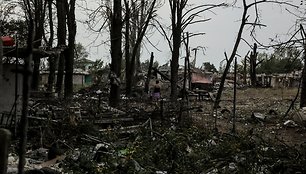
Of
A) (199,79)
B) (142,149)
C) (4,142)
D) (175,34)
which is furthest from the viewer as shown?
(199,79)

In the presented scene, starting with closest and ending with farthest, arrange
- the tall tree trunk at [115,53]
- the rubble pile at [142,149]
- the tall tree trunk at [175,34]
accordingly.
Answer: the rubble pile at [142,149]
the tall tree trunk at [115,53]
the tall tree trunk at [175,34]

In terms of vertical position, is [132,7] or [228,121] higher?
[132,7]

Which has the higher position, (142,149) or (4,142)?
(4,142)

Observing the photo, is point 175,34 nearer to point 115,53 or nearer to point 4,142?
point 115,53

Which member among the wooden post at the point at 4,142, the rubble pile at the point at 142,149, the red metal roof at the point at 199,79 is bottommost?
the rubble pile at the point at 142,149

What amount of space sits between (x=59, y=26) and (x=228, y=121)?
841 cm

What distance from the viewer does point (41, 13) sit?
942 inches

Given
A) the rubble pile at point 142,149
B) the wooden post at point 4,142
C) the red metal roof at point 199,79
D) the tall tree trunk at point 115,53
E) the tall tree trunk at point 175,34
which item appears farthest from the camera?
the red metal roof at point 199,79

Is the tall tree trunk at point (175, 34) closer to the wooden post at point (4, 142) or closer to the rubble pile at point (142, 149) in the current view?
the rubble pile at point (142, 149)

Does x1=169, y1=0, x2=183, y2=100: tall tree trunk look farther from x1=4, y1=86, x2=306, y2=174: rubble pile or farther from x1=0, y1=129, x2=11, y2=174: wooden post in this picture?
x1=0, y1=129, x2=11, y2=174: wooden post

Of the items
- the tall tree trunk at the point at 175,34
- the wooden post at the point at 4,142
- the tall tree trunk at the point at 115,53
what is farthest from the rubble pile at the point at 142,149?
the tall tree trunk at the point at 175,34

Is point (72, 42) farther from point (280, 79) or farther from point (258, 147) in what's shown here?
point (280, 79)

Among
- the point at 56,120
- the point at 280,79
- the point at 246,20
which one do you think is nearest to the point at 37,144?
the point at 56,120

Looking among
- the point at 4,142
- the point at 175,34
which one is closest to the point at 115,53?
the point at 175,34
